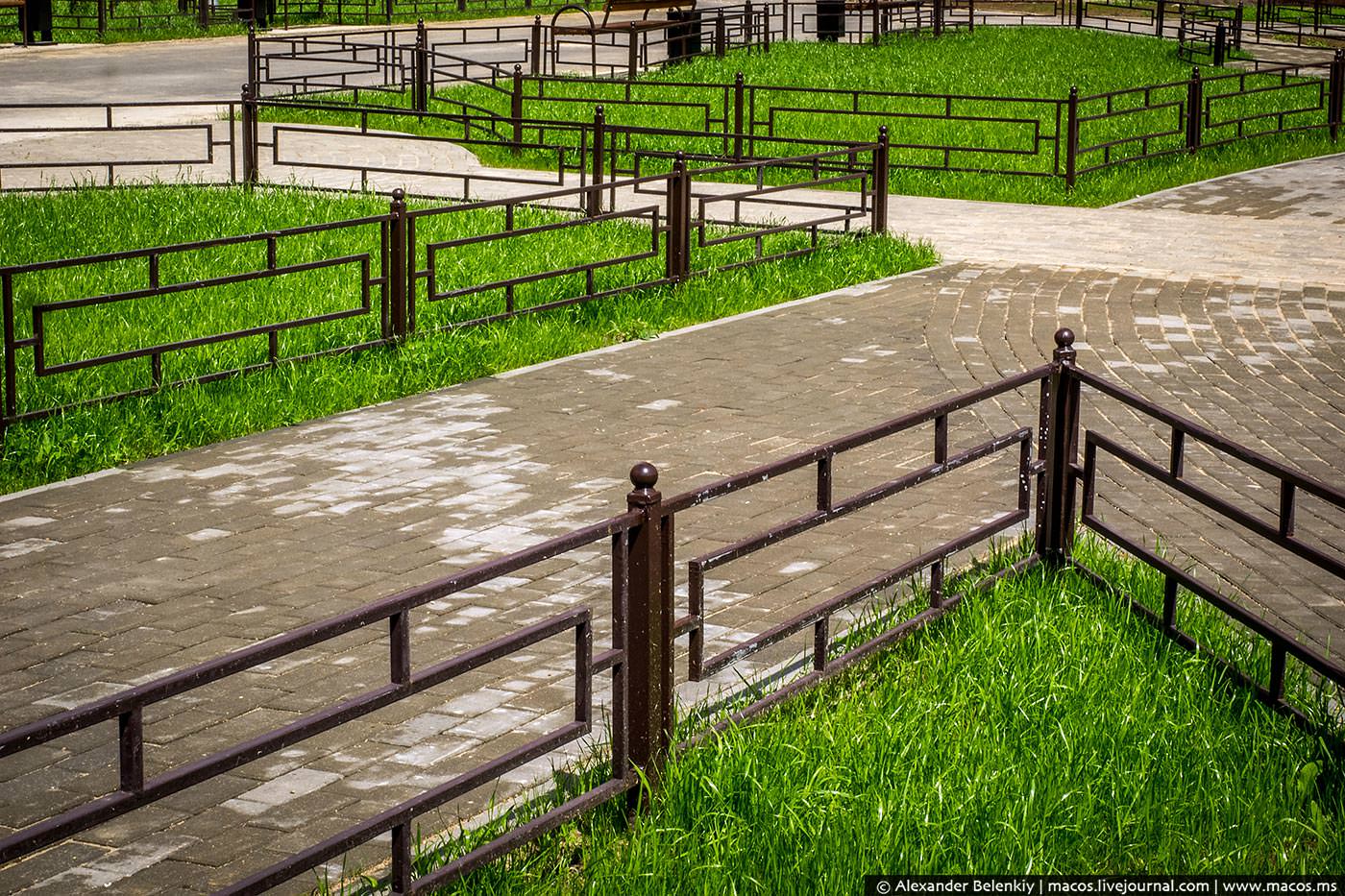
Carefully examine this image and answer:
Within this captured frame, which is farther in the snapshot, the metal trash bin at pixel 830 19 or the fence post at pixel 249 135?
the metal trash bin at pixel 830 19

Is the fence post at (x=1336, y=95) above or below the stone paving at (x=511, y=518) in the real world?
above

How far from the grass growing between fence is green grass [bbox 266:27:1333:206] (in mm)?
14709

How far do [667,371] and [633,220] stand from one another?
621cm

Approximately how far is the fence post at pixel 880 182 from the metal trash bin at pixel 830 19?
24001 mm

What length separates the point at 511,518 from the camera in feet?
28.5

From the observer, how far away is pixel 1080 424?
10383 mm

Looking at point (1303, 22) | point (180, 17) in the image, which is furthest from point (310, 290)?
point (1303, 22)

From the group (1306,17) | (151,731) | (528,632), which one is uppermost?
(1306,17)

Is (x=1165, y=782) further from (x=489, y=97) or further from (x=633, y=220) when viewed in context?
(x=489, y=97)

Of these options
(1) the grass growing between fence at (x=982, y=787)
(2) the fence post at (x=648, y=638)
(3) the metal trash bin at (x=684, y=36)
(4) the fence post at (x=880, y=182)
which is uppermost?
(3) the metal trash bin at (x=684, y=36)

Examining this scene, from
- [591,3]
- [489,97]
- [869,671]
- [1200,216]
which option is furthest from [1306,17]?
[869,671]

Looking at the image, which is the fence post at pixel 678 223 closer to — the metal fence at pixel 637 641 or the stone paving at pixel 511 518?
the stone paving at pixel 511 518

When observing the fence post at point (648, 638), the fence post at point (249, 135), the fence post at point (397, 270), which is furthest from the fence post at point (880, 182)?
the fence post at point (648, 638)

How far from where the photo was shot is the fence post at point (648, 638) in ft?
17.0
